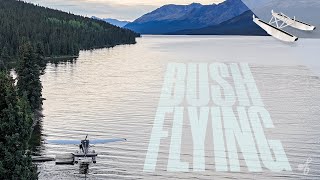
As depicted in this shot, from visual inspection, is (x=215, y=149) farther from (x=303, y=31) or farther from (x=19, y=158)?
(x=303, y=31)

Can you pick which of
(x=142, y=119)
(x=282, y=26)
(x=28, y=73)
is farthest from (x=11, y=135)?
(x=28, y=73)

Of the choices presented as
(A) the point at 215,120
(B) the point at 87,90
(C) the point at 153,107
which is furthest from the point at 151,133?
(B) the point at 87,90

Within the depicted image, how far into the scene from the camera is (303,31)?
9664mm

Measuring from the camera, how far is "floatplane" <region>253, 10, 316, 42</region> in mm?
9477

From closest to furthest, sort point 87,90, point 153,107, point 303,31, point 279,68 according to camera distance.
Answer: point 303,31, point 153,107, point 87,90, point 279,68

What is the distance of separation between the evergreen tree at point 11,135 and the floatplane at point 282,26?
65.5 feet

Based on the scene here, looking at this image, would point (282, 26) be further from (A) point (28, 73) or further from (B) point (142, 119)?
(A) point (28, 73)

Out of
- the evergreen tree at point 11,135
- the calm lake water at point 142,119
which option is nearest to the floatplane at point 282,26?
the calm lake water at point 142,119

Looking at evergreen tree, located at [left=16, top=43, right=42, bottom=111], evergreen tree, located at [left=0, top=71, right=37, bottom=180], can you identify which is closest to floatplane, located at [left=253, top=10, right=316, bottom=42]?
evergreen tree, located at [left=0, top=71, right=37, bottom=180]

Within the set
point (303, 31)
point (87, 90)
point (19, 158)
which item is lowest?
point (87, 90)

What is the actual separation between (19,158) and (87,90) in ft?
262

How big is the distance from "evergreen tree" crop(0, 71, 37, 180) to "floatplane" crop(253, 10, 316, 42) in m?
20.0

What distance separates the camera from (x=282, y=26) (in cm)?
1034

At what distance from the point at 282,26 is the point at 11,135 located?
21653 millimetres
